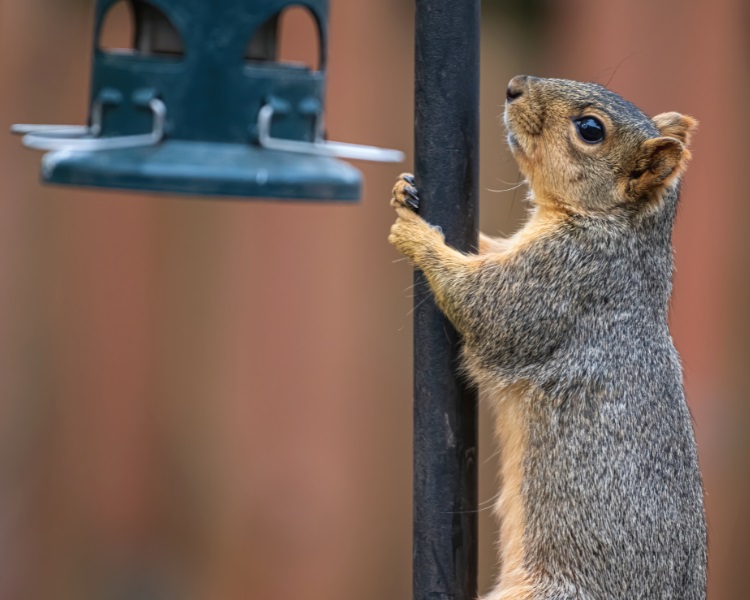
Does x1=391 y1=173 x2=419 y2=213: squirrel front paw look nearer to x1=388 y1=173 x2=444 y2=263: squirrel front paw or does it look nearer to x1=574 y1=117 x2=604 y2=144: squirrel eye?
x1=388 y1=173 x2=444 y2=263: squirrel front paw

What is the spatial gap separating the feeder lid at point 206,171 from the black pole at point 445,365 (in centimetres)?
59

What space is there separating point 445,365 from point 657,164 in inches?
31.6

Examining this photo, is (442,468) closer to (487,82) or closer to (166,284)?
(166,284)

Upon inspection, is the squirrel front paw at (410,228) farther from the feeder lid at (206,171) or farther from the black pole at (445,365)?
the feeder lid at (206,171)

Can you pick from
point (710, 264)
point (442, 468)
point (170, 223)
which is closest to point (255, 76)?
point (442, 468)

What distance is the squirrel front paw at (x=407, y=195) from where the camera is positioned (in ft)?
8.76

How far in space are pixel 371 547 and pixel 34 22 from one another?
2343 mm

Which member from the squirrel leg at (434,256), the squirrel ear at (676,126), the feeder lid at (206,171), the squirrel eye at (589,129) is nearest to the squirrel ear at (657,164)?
the squirrel eye at (589,129)

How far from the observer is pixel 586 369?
293cm

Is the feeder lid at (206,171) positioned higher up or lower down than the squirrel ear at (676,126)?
lower down

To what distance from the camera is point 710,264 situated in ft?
16.0

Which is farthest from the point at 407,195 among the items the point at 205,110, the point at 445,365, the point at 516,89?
the point at 205,110

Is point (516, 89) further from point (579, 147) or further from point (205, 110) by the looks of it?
point (205, 110)

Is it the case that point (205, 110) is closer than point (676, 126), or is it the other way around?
point (205, 110)
